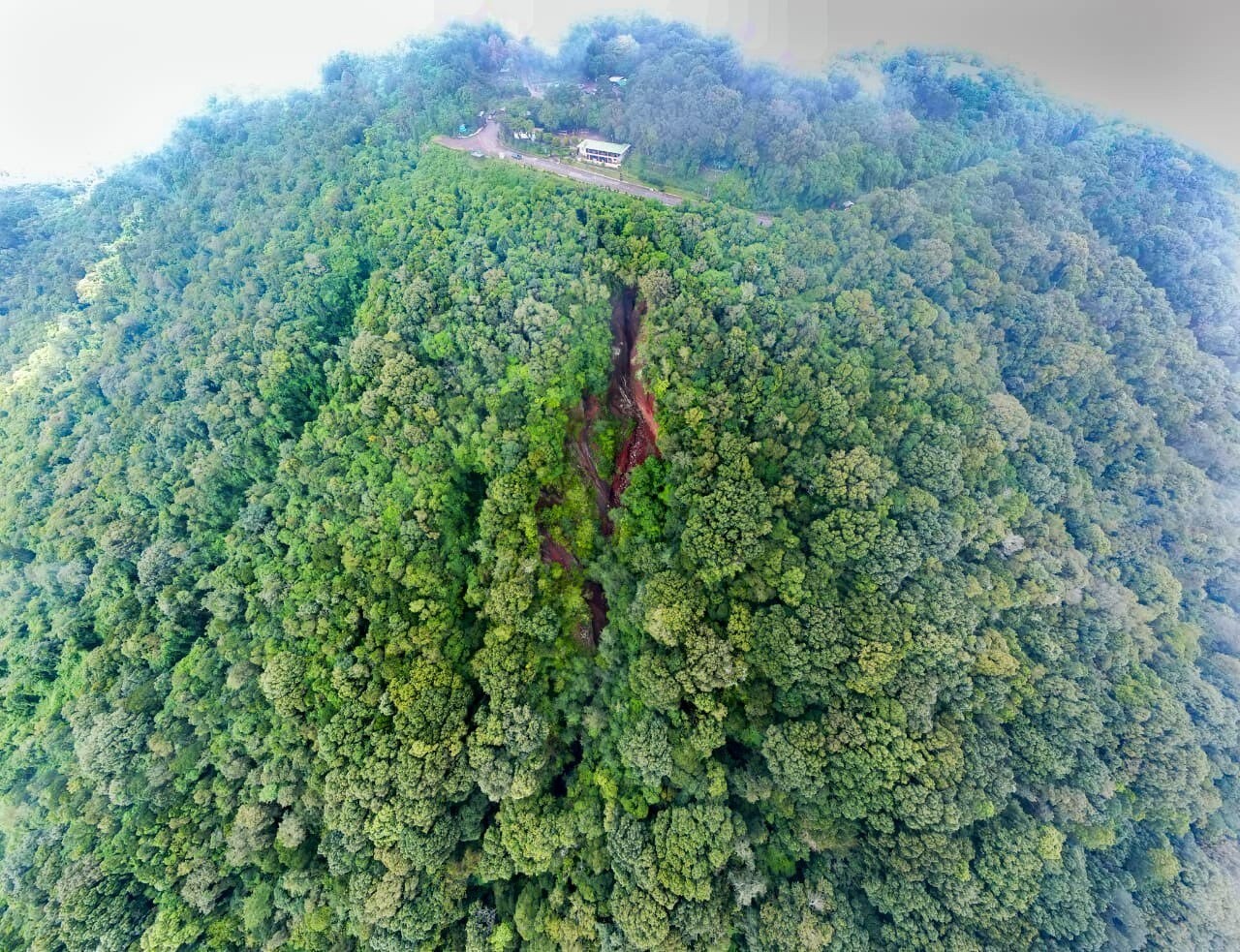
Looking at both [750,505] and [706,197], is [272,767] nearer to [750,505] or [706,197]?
[750,505]

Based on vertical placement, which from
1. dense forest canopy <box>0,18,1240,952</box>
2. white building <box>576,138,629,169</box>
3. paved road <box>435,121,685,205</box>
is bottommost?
dense forest canopy <box>0,18,1240,952</box>

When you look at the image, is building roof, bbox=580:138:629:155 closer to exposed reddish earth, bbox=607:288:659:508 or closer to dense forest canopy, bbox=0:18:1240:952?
dense forest canopy, bbox=0:18:1240:952

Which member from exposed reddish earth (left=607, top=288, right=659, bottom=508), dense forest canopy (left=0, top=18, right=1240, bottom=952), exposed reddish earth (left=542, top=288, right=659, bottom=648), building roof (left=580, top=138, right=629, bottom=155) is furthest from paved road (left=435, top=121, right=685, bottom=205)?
exposed reddish earth (left=542, top=288, right=659, bottom=648)

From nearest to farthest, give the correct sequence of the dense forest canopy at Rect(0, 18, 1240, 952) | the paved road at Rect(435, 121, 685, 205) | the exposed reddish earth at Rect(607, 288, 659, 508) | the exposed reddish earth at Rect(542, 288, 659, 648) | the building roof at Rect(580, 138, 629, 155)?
the dense forest canopy at Rect(0, 18, 1240, 952)
the exposed reddish earth at Rect(542, 288, 659, 648)
the exposed reddish earth at Rect(607, 288, 659, 508)
the paved road at Rect(435, 121, 685, 205)
the building roof at Rect(580, 138, 629, 155)

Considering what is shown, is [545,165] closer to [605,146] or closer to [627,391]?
[605,146]

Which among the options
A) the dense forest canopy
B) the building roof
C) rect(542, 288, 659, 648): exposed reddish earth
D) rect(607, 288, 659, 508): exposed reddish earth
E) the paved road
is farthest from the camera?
the building roof

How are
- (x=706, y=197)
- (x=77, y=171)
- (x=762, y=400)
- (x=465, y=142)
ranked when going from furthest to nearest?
(x=77, y=171) < (x=465, y=142) < (x=706, y=197) < (x=762, y=400)

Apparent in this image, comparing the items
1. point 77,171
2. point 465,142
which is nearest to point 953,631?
point 465,142

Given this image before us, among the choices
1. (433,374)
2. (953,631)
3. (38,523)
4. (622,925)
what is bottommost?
(622,925)
